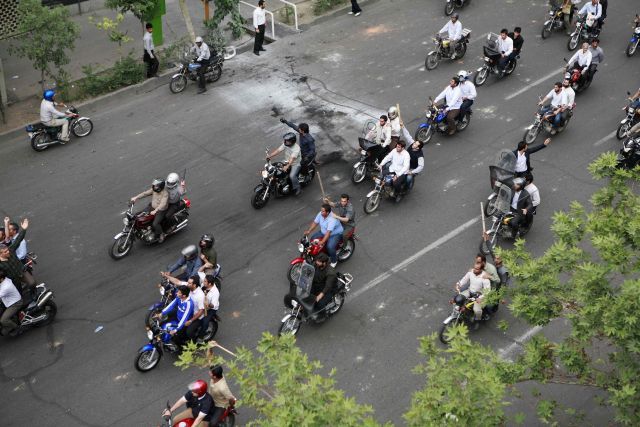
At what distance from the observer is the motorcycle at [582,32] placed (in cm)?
2208

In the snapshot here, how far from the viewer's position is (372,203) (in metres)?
16.1

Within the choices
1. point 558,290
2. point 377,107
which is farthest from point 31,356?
point 377,107

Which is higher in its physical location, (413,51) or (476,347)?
(476,347)

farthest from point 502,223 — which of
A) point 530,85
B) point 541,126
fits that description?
point 530,85

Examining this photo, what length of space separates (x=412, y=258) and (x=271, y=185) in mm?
3603

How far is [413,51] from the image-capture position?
22.6m

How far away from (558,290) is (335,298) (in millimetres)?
4898

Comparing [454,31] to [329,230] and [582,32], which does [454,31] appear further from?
[329,230]

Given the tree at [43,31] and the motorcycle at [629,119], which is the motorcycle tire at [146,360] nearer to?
the tree at [43,31]

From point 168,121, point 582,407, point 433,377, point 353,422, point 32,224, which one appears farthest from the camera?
point 168,121

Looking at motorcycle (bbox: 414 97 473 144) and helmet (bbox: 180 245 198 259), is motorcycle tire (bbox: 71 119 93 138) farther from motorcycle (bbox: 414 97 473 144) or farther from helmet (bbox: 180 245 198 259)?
motorcycle (bbox: 414 97 473 144)

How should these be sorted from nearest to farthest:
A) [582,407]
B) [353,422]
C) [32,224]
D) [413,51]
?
[353,422] < [582,407] < [32,224] < [413,51]

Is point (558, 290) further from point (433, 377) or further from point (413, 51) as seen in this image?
point (413, 51)

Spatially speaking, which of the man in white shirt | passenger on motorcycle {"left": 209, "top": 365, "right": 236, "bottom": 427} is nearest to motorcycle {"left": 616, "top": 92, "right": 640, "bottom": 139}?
the man in white shirt
